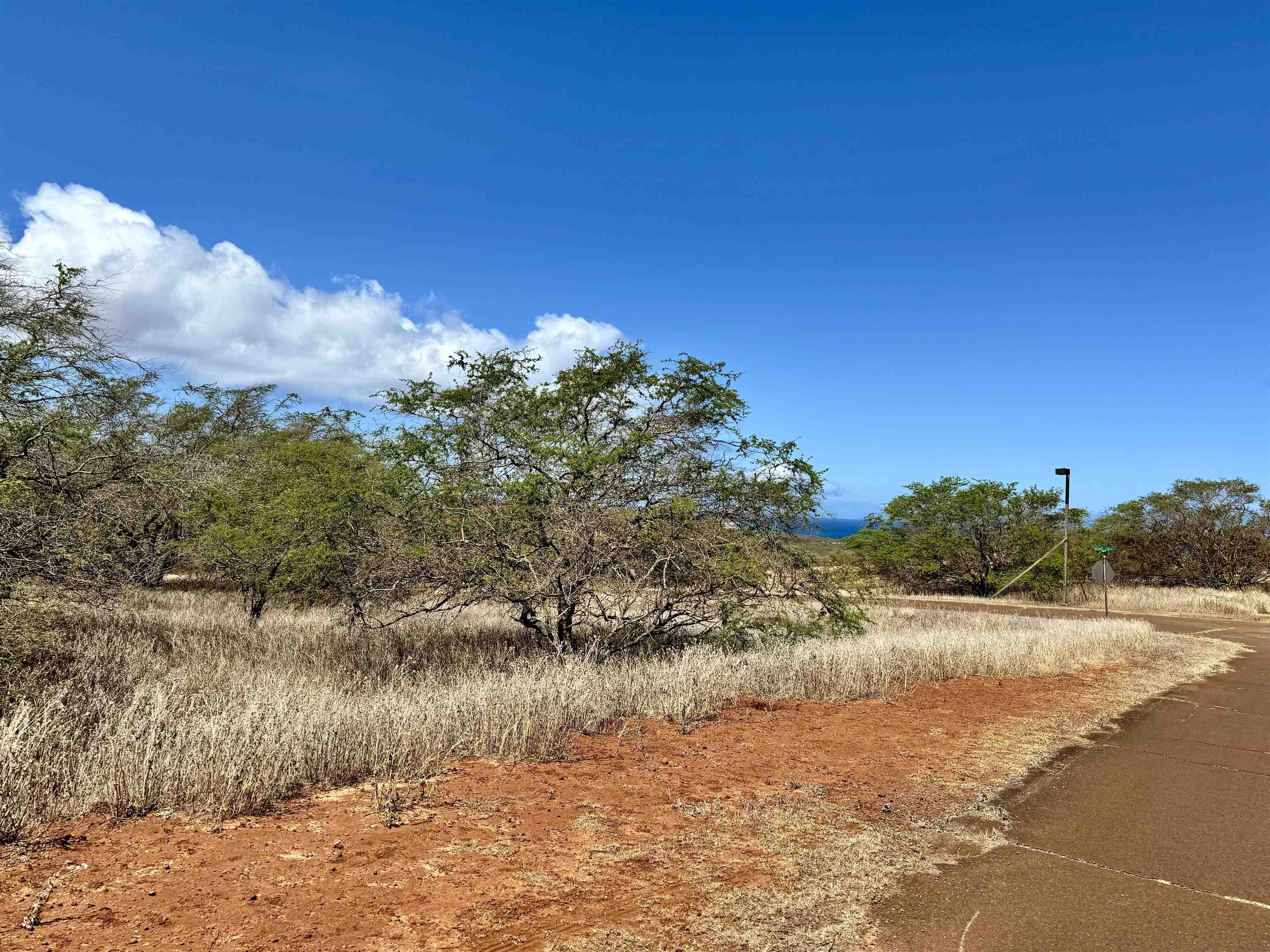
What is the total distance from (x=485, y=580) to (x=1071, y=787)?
731 centimetres

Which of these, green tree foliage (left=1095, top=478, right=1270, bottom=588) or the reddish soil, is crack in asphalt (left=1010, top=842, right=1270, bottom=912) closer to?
the reddish soil

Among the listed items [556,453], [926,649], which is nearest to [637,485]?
[556,453]

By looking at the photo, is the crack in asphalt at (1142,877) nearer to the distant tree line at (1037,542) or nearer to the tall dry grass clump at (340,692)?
the tall dry grass clump at (340,692)

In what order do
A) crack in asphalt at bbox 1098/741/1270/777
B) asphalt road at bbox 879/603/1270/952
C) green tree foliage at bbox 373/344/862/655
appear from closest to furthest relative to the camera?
asphalt road at bbox 879/603/1270/952 → crack in asphalt at bbox 1098/741/1270/777 → green tree foliage at bbox 373/344/862/655

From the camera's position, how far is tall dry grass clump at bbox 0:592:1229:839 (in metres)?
5.11

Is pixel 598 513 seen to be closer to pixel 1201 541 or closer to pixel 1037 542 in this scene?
pixel 1037 542

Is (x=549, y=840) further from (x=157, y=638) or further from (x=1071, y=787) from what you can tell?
(x=157, y=638)

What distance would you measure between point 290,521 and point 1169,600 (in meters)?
31.6

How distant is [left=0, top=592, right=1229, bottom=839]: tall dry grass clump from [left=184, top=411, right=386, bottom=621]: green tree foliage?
3.61 feet

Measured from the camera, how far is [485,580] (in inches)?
406

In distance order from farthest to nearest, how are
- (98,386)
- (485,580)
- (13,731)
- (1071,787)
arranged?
Answer: (485,580), (98,386), (1071,787), (13,731)

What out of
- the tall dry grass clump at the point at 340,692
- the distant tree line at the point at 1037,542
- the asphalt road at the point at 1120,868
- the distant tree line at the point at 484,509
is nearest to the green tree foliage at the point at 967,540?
the distant tree line at the point at 1037,542

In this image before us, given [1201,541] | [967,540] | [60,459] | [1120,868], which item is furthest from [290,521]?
[1201,541]

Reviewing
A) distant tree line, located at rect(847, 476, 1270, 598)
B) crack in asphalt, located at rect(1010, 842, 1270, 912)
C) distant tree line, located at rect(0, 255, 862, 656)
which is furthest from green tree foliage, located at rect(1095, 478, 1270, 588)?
crack in asphalt, located at rect(1010, 842, 1270, 912)
